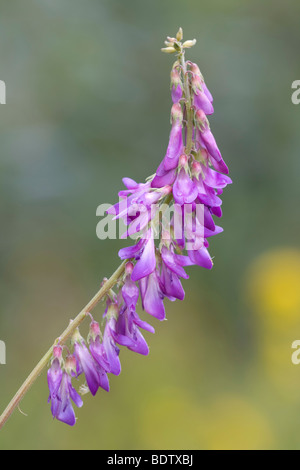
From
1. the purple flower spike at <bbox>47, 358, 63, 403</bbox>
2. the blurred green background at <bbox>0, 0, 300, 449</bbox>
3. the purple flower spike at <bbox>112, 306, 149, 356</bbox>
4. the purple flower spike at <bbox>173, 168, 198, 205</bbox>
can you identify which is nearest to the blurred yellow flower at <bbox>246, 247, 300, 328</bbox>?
the blurred green background at <bbox>0, 0, 300, 449</bbox>

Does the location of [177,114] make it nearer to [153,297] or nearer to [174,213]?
[174,213]

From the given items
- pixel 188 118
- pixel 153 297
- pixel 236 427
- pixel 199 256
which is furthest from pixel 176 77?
pixel 236 427

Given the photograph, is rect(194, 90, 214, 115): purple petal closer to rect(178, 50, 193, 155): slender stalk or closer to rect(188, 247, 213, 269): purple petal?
rect(178, 50, 193, 155): slender stalk

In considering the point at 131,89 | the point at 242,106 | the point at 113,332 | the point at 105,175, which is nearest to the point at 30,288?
the point at 105,175

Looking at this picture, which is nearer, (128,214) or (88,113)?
(128,214)

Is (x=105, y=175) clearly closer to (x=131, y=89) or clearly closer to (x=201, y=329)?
(x=131, y=89)

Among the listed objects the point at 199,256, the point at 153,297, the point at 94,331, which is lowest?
the point at 94,331
